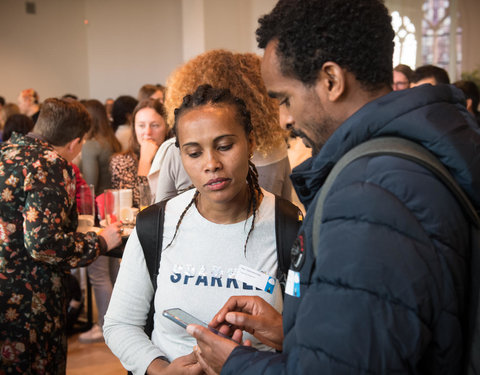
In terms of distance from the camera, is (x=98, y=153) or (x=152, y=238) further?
(x=98, y=153)

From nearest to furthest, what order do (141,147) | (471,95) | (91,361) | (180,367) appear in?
(180,367) → (91,361) → (141,147) → (471,95)

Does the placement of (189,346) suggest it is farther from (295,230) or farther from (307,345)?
(307,345)

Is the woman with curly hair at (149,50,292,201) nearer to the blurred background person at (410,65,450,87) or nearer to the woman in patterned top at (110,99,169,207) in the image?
the woman in patterned top at (110,99,169,207)

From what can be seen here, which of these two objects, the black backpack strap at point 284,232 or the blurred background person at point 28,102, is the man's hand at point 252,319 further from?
the blurred background person at point 28,102

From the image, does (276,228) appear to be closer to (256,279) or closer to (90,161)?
(256,279)

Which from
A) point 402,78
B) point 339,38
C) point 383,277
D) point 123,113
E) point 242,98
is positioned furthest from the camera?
point 123,113

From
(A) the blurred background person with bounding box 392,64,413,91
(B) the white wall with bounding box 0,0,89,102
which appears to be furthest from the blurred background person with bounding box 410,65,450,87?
(B) the white wall with bounding box 0,0,89,102

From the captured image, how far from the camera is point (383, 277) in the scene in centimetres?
76

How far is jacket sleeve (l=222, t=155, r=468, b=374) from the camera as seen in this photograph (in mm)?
760

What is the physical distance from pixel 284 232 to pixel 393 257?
79cm

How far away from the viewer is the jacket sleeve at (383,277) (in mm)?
760

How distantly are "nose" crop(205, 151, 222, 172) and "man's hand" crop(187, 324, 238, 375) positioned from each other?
54cm

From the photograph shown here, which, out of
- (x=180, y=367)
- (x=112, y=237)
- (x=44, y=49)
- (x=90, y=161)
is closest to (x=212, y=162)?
(x=180, y=367)

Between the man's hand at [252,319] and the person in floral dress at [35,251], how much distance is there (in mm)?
1141
